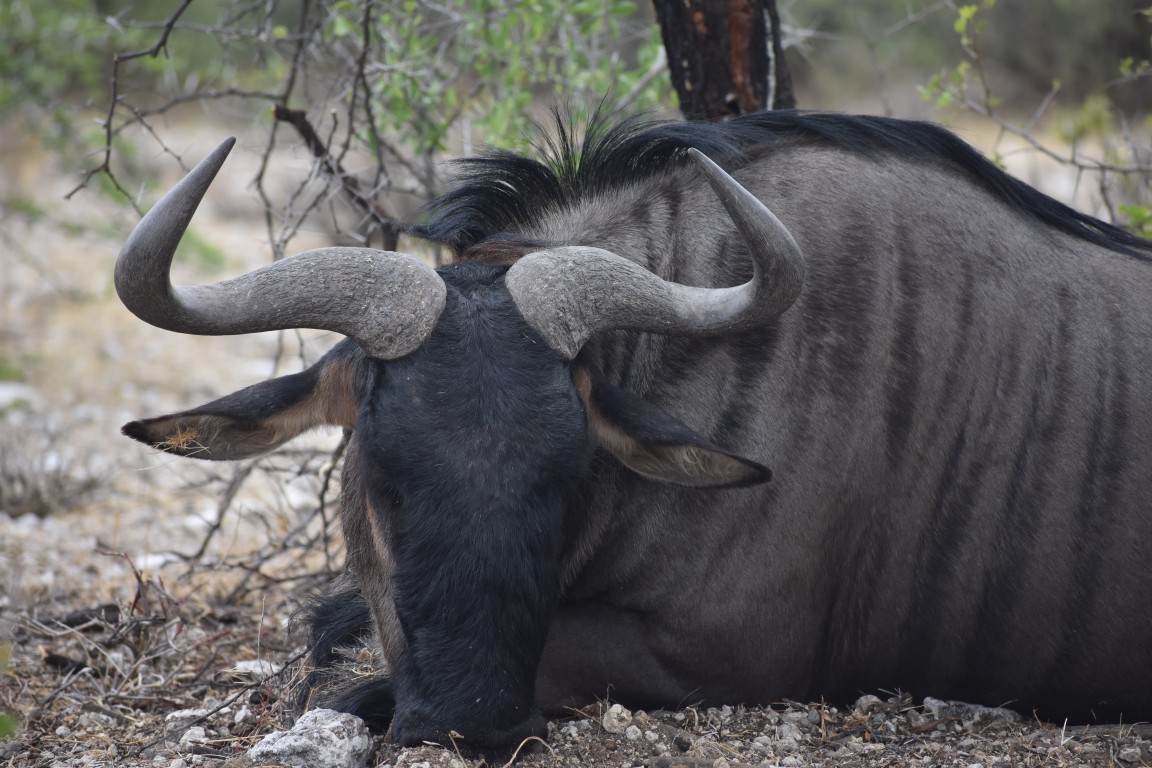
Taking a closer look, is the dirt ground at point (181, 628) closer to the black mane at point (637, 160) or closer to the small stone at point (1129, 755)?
the small stone at point (1129, 755)

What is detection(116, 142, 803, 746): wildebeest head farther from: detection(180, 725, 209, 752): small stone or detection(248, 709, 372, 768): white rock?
detection(180, 725, 209, 752): small stone

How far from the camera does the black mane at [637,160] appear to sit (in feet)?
12.2

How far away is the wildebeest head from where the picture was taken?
2.84 meters

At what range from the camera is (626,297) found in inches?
123

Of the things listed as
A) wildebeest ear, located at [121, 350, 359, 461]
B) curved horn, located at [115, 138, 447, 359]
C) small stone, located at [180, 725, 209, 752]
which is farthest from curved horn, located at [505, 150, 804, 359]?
small stone, located at [180, 725, 209, 752]

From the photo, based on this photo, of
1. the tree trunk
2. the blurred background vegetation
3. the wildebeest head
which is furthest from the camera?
the blurred background vegetation

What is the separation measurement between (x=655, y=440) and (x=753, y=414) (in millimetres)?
459

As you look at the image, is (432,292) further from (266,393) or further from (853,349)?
(853,349)

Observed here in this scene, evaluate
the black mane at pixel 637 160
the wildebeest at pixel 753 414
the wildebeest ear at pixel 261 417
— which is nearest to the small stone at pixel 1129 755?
the wildebeest at pixel 753 414

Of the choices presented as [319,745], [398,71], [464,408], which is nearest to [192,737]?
[319,745]

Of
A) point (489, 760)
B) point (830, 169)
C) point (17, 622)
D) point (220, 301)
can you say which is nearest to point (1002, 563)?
point (830, 169)

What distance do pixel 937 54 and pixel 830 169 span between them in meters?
16.3

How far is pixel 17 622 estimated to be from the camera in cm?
436

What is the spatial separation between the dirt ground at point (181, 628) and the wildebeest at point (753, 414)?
0.63 feet
